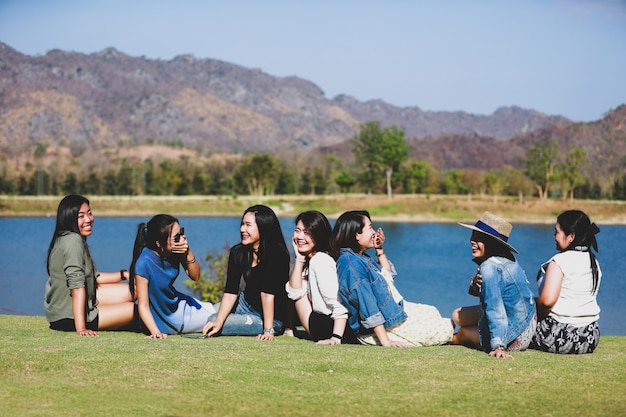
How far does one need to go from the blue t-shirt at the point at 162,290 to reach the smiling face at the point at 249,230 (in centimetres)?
71

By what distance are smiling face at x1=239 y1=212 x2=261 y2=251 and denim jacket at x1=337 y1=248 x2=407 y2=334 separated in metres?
0.76

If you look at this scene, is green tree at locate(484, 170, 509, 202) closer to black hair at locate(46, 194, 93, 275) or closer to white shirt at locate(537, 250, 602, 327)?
white shirt at locate(537, 250, 602, 327)

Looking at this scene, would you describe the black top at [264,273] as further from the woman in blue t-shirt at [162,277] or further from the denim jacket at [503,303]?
the denim jacket at [503,303]

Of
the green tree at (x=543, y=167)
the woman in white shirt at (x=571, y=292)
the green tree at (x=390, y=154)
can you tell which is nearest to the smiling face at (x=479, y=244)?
the woman in white shirt at (x=571, y=292)

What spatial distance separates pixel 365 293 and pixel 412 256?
27.2 meters

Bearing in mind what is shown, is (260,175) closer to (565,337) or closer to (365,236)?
(365,236)

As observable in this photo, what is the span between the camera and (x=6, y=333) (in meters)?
6.24

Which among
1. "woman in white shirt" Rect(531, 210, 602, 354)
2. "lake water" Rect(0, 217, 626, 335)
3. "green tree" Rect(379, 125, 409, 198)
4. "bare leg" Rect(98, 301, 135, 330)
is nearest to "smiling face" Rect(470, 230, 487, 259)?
"woman in white shirt" Rect(531, 210, 602, 354)

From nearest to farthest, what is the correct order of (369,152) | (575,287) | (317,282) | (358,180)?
(575,287), (317,282), (358,180), (369,152)

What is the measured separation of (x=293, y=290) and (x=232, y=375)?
1.39 metres

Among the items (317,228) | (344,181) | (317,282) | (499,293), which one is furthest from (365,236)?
(344,181)

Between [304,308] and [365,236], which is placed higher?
[365,236]

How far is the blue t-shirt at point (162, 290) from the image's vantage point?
6.21 metres

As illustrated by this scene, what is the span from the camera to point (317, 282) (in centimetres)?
601
